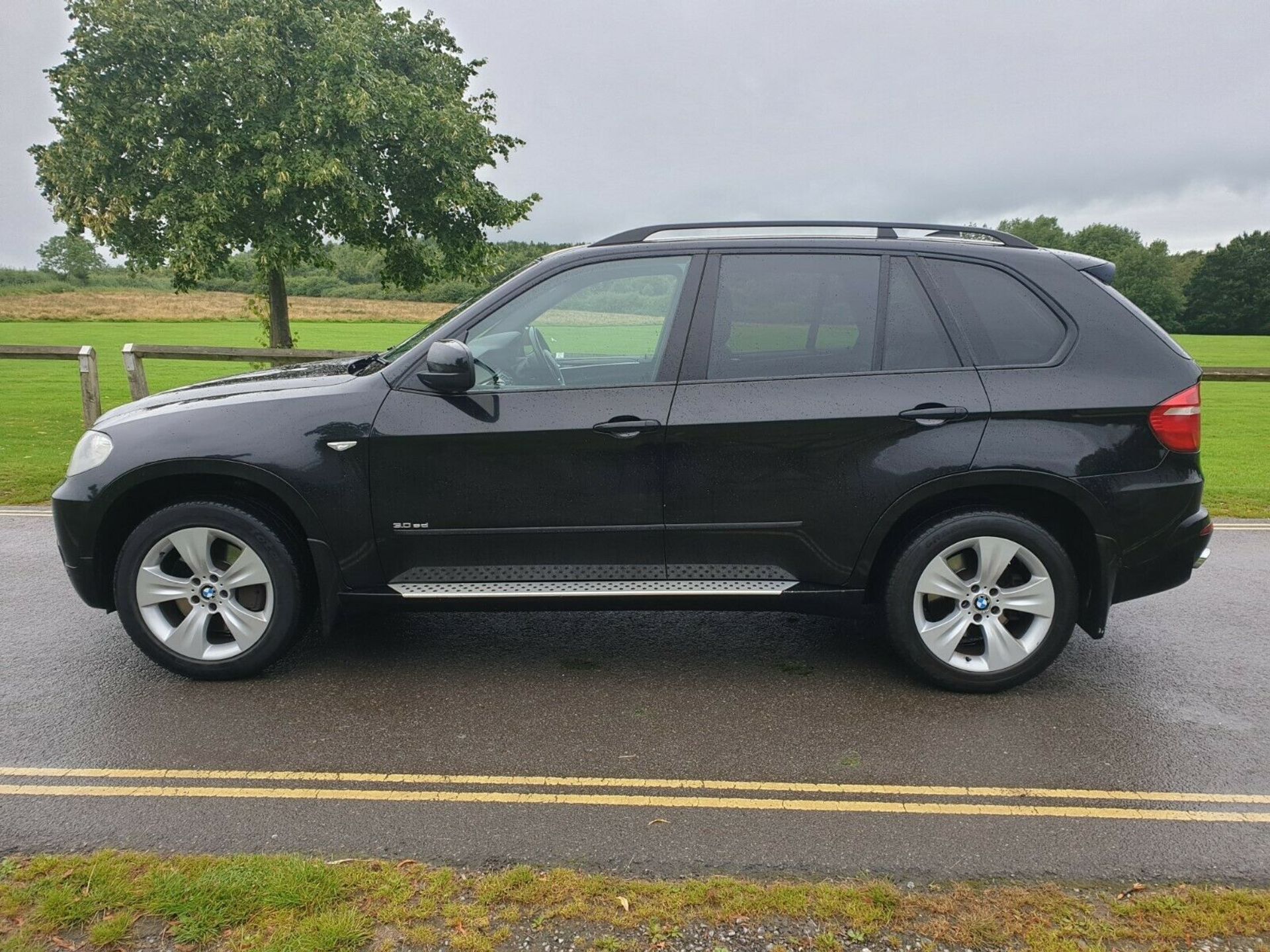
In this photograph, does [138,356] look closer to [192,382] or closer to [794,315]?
[794,315]

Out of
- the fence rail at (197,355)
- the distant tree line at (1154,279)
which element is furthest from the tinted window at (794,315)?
the distant tree line at (1154,279)

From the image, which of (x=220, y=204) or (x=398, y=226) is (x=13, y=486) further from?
(x=398, y=226)

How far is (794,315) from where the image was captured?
3.97 metres

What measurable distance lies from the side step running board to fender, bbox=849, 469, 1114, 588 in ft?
1.66

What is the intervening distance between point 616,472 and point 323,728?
1578 millimetres

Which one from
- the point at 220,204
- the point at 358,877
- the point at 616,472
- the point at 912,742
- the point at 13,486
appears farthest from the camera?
the point at 220,204

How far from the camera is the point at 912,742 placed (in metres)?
3.55

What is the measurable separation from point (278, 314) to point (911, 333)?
71.4ft

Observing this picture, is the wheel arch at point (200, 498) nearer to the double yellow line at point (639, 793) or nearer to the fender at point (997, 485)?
the double yellow line at point (639, 793)

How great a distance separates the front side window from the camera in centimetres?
393

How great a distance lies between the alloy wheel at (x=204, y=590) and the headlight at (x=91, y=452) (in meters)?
0.45

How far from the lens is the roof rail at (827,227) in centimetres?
413

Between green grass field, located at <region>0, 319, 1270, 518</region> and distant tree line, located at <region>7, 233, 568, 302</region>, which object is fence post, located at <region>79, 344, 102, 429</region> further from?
distant tree line, located at <region>7, 233, 568, 302</region>

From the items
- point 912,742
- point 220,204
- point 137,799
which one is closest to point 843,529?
point 912,742
